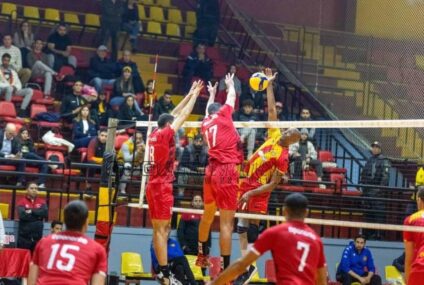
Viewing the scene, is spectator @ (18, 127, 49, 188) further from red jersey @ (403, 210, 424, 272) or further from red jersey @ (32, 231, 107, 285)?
red jersey @ (32, 231, 107, 285)

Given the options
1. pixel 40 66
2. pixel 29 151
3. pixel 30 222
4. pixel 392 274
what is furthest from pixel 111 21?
pixel 392 274

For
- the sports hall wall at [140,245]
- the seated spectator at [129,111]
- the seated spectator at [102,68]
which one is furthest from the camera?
the seated spectator at [102,68]

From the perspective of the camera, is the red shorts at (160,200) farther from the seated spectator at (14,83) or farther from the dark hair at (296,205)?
the seated spectator at (14,83)

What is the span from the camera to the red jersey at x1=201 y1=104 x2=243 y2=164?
16.4m

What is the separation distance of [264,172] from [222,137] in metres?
1.01

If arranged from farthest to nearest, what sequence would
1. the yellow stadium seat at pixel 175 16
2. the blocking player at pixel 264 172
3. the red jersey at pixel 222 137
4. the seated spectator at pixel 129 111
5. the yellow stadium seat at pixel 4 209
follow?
1. the yellow stadium seat at pixel 175 16
2. the seated spectator at pixel 129 111
3. the yellow stadium seat at pixel 4 209
4. the blocking player at pixel 264 172
5. the red jersey at pixel 222 137

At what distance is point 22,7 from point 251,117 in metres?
7.92

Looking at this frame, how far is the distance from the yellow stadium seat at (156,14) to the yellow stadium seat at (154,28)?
1.22 ft

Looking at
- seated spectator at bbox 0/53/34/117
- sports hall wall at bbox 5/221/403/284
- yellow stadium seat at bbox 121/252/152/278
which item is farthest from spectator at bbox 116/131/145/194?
seated spectator at bbox 0/53/34/117

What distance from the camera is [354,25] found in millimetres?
26797

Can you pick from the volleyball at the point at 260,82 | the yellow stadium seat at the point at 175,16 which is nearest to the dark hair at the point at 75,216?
the volleyball at the point at 260,82

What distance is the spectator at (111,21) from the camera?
96.8ft

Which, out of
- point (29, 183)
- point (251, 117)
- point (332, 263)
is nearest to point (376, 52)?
point (251, 117)

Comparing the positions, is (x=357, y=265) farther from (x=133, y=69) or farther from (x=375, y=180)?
(x=133, y=69)
